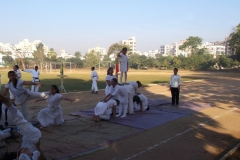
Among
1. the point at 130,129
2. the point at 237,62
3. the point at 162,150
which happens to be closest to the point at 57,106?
the point at 130,129

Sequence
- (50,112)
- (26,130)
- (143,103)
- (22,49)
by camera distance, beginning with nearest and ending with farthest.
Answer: (26,130)
(50,112)
(143,103)
(22,49)

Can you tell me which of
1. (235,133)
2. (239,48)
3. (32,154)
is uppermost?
(239,48)

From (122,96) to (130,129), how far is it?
2003 mm

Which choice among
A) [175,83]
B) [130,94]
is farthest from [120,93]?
[175,83]

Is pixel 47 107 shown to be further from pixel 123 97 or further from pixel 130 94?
pixel 130 94

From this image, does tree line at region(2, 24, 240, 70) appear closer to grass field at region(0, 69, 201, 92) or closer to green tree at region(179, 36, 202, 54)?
grass field at region(0, 69, 201, 92)

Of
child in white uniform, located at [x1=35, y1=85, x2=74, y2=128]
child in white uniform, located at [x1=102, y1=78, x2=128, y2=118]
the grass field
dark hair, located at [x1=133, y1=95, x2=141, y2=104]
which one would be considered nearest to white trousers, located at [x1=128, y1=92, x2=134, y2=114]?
child in white uniform, located at [x1=102, y1=78, x2=128, y2=118]

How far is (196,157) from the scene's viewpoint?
5637mm

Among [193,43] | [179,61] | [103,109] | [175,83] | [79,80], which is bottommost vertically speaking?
[79,80]

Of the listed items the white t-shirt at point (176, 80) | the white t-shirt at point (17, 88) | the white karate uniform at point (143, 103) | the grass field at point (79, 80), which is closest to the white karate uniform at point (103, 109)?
the white karate uniform at point (143, 103)

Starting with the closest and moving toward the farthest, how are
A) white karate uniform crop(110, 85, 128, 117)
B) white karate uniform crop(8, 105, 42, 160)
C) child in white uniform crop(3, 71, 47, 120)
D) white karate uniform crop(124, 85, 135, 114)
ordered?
white karate uniform crop(8, 105, 42, 160), child in white uniform crop(3, 71, 47, 120), white karate uniform crop(110, 85, 128, 117), white karate uniform crop(124, 85, 135, 114)

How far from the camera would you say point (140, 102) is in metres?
10.4

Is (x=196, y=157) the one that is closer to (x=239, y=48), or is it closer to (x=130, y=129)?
(x=130, y=129)

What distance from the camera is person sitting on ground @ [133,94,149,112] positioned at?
410 inches
